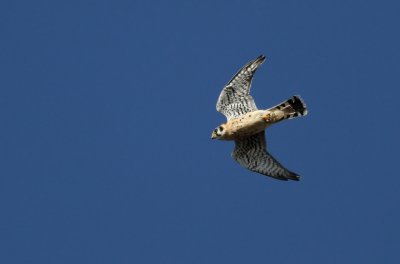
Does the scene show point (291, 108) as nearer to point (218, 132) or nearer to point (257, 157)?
point (257, 157)

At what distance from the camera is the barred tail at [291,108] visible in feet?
56.9

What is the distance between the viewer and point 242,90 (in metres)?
18.2

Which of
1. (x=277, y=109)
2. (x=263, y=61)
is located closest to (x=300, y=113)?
(x=277, y=109)

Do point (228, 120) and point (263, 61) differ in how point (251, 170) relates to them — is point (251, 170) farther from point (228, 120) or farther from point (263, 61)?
point (263, 61)

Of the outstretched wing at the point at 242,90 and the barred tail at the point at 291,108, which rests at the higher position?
the outstretched wing at the point at 242,90

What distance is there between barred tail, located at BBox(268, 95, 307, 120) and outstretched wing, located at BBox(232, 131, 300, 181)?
118 centimetres

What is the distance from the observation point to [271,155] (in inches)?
727

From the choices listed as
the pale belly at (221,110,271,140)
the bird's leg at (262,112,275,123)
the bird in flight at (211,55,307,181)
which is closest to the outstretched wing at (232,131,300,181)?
the bird in flight at (211,55,307,181)

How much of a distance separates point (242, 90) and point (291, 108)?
1.45 m

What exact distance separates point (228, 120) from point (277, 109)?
4.66 feet

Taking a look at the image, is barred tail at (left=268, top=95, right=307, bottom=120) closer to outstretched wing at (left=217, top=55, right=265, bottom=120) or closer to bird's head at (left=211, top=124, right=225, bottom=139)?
outstretched wing at (left=217, top=55, right=265, bottom=120)

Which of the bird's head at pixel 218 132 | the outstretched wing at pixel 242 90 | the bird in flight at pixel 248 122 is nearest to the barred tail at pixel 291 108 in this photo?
the bird in flight at pixel 248 122

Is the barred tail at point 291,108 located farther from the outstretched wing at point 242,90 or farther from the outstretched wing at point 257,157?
the outstretched wing at point 257,157

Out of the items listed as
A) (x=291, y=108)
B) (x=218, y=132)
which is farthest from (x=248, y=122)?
(x=291, y=108)
